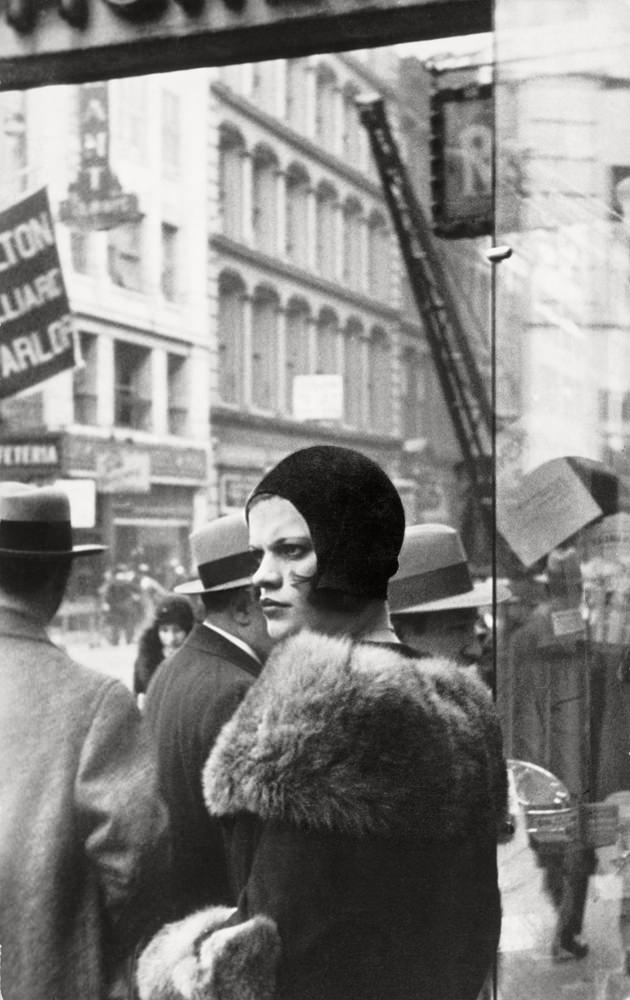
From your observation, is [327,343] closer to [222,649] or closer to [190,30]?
[190,30]

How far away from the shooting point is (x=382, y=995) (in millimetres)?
1807

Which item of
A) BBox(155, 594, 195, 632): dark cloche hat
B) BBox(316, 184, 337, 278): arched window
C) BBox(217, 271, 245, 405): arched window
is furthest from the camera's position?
BBox(155, 594, 195, 632): dark cloche hat

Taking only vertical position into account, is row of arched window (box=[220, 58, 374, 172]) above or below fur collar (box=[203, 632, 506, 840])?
above

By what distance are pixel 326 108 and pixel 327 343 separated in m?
0.88

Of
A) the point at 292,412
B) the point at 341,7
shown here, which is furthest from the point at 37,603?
the point at 292,412

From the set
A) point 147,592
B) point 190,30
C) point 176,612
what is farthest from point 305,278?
point 190,30

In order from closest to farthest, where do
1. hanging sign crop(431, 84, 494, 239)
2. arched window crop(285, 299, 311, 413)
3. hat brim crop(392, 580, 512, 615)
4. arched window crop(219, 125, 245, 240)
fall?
hat brim crop(392, 580, 512, 615)
hanging sign crop(431, 84, 494, 239)
arched window crop(285, 299, 311, 413)
arched window crop(219, 125, 245, 240)

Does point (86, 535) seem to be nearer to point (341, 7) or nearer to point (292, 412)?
point (292, 412)

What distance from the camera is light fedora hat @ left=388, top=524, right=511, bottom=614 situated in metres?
3.46

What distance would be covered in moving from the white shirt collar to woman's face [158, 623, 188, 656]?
10.2 ft

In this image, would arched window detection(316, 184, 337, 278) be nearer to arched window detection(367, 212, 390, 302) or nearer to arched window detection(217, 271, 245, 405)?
arched window detection(367, 212, 390, 302)

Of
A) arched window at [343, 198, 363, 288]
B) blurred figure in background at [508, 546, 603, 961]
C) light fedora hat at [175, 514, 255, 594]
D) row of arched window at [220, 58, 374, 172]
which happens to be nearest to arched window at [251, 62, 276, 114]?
row of arched window at [220, 58, 374, 172]

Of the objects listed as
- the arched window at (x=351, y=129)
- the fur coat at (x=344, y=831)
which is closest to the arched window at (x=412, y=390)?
the arched window at (x=351, y=129)

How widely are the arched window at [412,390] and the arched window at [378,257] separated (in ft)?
0.87
